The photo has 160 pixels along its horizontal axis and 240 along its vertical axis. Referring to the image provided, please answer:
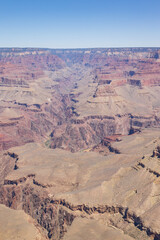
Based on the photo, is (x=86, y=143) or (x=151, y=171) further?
(x=86, y=143)

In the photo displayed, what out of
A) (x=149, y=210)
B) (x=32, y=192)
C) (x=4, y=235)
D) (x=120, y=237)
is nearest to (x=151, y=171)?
(x=149, y=210)

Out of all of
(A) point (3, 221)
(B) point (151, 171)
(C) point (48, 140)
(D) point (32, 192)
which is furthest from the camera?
(C) point (48, 140)

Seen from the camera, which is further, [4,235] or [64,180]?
[64,180]

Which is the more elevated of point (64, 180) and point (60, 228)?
point (64, 180)

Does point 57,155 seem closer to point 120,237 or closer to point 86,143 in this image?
point 120,237

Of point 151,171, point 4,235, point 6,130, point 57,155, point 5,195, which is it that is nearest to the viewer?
point 4,235

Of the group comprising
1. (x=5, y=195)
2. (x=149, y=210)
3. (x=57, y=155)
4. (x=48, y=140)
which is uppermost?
(x=149, y=210)

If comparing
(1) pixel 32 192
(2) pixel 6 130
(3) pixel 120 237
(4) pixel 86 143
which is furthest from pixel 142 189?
(2) pixel 6 130

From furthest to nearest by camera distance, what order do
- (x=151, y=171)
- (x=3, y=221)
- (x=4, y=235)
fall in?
(x=151, y=171)
(x=3, y=221)
(x=4, y=235)

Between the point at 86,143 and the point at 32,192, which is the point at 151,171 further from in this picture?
the point at 86,143
